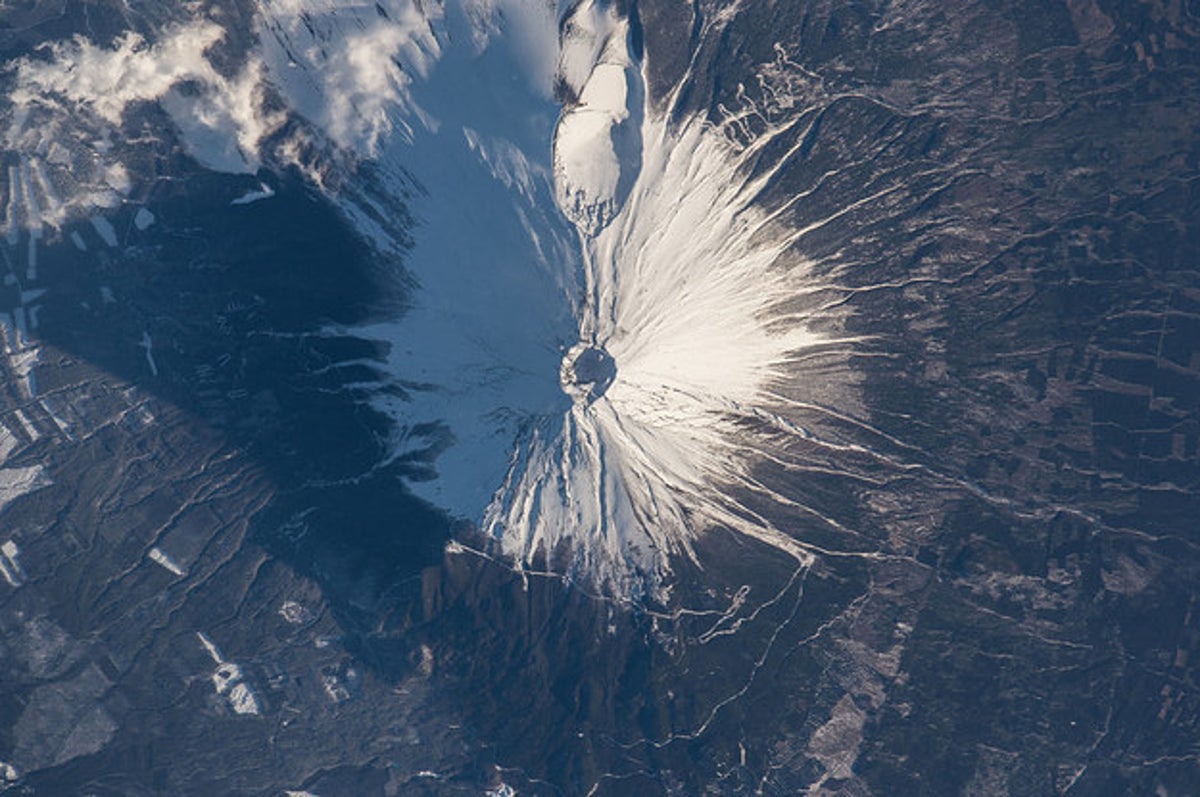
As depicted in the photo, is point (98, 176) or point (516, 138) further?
point (516, 138)

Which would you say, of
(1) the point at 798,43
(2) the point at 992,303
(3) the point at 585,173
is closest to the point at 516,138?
(3) the point at 585,173

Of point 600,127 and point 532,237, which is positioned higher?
point 600,127

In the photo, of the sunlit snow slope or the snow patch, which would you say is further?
the snow patch

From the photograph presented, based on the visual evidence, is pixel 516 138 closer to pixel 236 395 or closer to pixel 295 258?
pixel 295 258

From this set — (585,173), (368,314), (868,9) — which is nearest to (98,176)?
(368,314)

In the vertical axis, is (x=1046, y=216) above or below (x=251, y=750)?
above

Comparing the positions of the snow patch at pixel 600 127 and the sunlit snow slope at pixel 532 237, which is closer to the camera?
the sunlit snow slope at pixel 532 237

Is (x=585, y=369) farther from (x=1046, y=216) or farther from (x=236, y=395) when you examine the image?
(x=1046, y=216)

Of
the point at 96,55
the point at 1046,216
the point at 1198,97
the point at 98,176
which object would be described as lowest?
the point at 98,176

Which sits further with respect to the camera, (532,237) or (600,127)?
(532,237)
